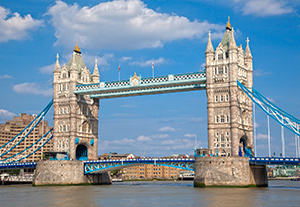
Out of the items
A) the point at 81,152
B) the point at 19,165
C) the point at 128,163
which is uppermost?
the point at 81,152

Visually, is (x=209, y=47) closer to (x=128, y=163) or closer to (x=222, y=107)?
(x=222, y=107)

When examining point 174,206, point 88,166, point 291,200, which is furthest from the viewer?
point 88,166

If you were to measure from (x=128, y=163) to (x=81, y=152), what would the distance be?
18.0 meters

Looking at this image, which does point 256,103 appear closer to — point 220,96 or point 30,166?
point 220,96

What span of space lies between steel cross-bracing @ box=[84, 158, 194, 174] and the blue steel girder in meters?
14.9

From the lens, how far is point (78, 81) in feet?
354

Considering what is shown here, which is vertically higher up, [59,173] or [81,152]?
[81,152]

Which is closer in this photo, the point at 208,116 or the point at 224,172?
the point at 224,172

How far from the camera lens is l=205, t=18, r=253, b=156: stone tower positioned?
86.7m

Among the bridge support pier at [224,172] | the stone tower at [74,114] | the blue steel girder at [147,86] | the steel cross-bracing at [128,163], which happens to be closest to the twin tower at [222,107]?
the stone tower at [74,114]

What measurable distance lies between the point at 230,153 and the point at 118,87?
1170 inches

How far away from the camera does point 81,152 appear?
110438mm

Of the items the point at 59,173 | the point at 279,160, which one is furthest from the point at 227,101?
the point at 59,173

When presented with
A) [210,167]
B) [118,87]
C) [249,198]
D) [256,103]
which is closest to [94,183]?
[118,87]
